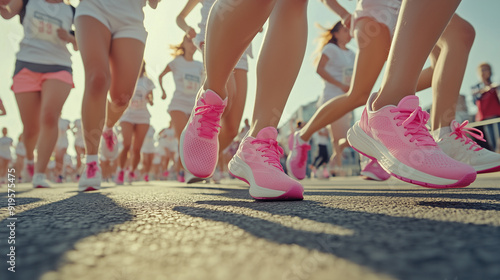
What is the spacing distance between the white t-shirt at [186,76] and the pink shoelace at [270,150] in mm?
3314

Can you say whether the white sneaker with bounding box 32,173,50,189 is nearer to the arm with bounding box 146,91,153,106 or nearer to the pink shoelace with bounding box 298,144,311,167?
the arm with bounding box 146,91,153,106

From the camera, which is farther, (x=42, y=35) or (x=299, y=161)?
(x=42, y=35)

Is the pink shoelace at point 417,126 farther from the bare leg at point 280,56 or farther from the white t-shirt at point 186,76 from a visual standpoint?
the white t-shirt at point 186,76

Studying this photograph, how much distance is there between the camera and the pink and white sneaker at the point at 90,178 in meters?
2.17

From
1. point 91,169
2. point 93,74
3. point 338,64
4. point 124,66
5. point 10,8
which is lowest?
point 91,169

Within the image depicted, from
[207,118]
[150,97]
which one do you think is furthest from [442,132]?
[150,97]

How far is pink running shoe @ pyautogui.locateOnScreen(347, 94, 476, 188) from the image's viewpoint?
0.90m

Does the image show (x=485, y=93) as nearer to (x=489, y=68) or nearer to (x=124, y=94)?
(x=489, y=68)

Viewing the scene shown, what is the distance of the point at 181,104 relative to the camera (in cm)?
424

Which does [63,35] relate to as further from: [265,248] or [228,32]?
[265,248]

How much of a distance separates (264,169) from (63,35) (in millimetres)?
3037

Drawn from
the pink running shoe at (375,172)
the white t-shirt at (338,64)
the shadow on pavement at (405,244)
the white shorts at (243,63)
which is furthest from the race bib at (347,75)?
the shadow on pavement at (405,244)

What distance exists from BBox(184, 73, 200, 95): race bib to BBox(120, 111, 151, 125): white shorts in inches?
32.0

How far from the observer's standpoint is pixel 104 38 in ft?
7.59
